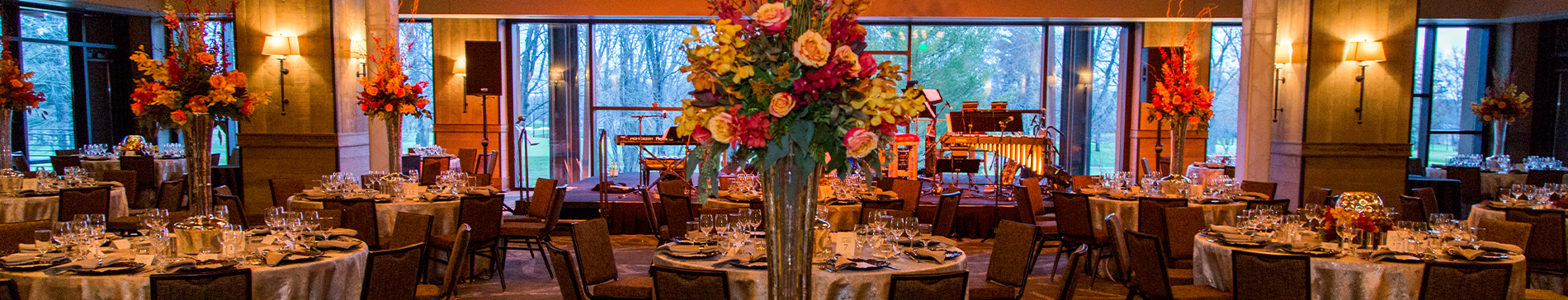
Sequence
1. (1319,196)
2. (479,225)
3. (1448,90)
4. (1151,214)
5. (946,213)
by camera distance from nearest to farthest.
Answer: (1151,214) < (479,225) < (946,213) < (1319,196) < (1448,90)

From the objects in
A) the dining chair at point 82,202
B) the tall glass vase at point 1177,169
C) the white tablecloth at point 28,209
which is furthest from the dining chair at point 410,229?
the tall glass vase at point 1177,169

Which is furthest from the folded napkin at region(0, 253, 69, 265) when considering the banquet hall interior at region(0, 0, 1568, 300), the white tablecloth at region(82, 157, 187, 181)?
the white tablecloth at region(82, 157, 187, 181)

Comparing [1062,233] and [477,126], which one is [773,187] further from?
[477,126]

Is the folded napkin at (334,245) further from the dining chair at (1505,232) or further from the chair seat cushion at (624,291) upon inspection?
the dining chair at (1505,232)

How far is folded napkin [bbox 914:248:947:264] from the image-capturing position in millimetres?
3916

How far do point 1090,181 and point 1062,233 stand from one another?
152 centimetres

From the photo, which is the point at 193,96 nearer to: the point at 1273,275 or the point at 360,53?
the point at 360,53

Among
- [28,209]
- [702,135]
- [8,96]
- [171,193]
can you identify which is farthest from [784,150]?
[8,96]

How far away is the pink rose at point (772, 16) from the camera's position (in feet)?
6.61

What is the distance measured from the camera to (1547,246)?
18.1 ft

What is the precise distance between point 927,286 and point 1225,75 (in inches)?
451

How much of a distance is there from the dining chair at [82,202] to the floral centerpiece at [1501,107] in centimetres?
1355

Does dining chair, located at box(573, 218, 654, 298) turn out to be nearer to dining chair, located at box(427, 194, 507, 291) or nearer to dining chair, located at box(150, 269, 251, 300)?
dining chair, located at box(150, 269, 251, 300)

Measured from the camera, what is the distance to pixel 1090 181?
25.9 ft
